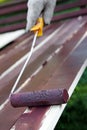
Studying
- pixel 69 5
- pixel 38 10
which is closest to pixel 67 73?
pixel 38 10

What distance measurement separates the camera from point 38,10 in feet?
7.59

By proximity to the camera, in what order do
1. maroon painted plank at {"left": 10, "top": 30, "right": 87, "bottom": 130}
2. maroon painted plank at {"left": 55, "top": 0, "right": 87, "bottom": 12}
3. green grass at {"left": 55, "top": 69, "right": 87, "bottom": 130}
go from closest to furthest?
maroon painted plank at {"left": 10, "top": 30, "right": 87, "bottom": 130} → green grass at {"left": 55, "top": 69, "right": 87, "bottom": 130} → maroon painted plank at {"left": 55, "top": 0, "right": 87, "bottom": 12}

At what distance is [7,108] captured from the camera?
2432 mm

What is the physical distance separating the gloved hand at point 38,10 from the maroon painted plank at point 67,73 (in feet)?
1.30

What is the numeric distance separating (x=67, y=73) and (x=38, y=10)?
0.67 meters

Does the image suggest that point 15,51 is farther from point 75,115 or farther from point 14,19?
point 14,19

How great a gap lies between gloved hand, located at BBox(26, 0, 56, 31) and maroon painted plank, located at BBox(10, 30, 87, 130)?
0.40m

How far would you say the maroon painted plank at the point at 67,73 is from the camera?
2.01m

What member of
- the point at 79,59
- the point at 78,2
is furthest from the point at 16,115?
the point at 78,2

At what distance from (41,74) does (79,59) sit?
0.38 meters

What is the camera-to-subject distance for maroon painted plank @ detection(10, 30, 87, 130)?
79.3 inches

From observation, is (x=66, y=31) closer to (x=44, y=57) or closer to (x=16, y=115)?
(x=44, y=57)

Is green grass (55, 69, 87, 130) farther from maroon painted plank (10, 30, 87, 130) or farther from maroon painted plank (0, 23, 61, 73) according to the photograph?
maroon painted plank (10, 30, 87, 130)

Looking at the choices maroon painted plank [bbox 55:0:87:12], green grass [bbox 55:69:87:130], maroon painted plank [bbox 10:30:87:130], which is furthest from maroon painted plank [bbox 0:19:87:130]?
maroon painted plank [bbox 55:0:87:12]
